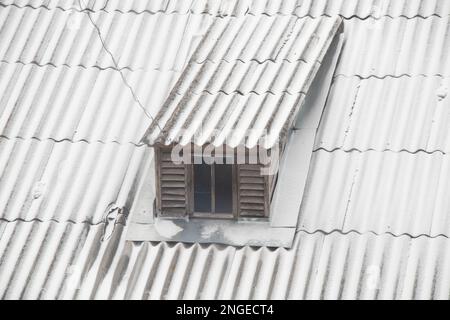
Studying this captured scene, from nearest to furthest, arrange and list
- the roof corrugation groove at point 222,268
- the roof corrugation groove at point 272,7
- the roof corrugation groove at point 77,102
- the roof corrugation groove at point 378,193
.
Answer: the roof corrugation groove at point 222,268, the roof corrugation groove at point 378,193, the roof corrugation groove at point 77,102, the roof corrugation groove at point 272,7

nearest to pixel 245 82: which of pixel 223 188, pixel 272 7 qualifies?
pixel 223 188

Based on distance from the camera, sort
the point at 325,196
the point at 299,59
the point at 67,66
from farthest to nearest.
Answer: the point at 67,66 → the point at 299,59 → the point at 325,196

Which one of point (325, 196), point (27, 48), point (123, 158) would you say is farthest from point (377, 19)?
point (27, 48)

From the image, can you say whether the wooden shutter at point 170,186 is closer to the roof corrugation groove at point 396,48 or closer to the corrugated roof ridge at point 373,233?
the corrugated roof ridge at point 373,233

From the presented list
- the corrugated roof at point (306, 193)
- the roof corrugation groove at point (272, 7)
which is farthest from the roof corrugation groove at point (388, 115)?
the roof corrugation groove at point (272, 7)

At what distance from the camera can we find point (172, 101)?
913cm

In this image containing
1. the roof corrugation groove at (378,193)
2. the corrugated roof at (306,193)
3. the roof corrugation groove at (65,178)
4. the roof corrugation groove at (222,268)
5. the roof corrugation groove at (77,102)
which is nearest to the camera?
the roof corrugation groove at (222,268)

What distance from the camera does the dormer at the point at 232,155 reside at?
28.1 ft

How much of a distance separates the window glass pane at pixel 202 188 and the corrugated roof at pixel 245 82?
0.32m

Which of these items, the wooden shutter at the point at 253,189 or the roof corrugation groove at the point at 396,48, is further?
the roof corrugation groove at the point at 396,48

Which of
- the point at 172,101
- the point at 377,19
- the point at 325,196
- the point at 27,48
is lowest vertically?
the point at 325,196

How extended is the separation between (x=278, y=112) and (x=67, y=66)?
2469 millimetres

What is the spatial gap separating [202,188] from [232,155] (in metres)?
0.45

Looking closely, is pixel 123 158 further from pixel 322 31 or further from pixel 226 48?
pixel 322 31
